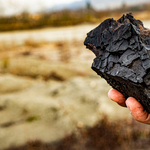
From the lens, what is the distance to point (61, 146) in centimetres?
281

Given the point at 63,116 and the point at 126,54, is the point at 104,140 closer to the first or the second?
the point at 63,116

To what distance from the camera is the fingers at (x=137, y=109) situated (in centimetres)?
140

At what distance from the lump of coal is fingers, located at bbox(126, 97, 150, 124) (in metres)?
0.04

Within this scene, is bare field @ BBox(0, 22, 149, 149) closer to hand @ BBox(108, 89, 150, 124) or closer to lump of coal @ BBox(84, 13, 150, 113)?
hand @ BBox(108, 89, 150, 124)

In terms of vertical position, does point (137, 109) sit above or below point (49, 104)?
above

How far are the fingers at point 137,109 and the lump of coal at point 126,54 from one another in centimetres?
4

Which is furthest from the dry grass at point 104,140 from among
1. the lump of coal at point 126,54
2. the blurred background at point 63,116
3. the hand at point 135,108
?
the lump of coal at point 126,54

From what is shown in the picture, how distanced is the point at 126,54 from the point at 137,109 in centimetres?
50

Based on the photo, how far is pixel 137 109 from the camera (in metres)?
1.42

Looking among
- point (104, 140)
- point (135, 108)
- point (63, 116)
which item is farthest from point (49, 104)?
point (135, 108)

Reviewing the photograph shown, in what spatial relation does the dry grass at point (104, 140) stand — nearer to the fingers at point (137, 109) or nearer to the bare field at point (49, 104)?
the bare field at point (49, 104)

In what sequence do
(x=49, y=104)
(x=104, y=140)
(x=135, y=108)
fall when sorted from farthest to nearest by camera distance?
(x=49, y=104), (x=104, y=140), (x=135, y=108)

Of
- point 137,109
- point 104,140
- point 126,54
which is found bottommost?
A: point 104,140

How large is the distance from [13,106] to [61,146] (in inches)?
60.6
